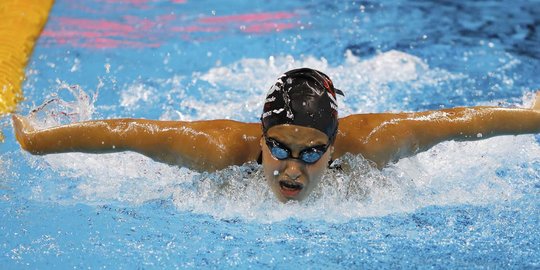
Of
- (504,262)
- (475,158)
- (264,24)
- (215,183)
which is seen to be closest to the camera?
(504,262)

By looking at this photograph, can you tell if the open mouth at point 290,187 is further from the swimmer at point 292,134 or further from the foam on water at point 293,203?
the foam on water at point 293,203

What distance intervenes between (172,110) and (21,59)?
139cm

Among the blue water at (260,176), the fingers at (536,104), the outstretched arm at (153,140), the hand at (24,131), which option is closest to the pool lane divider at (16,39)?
the blue water at (260,176)

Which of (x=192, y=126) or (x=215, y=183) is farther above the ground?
(x=192, y=126)

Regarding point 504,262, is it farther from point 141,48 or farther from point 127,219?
point 141,48

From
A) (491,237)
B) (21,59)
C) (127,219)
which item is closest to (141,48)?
(21,59)

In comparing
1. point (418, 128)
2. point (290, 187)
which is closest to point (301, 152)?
point (290, 187)

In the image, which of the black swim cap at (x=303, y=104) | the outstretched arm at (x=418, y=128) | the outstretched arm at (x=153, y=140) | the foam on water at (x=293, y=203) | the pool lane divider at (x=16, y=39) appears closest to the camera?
the black swim cap at (x=303, y=104)

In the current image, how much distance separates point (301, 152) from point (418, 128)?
610mm

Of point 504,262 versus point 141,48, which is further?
point 141,48

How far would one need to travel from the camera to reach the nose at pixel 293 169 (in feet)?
9.36

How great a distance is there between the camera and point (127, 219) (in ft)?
10.8

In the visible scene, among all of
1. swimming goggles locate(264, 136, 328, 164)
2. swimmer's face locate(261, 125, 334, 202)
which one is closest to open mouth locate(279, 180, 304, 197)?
swimmer's face locate(261, 125, 334, 202)

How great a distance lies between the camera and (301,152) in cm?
283
